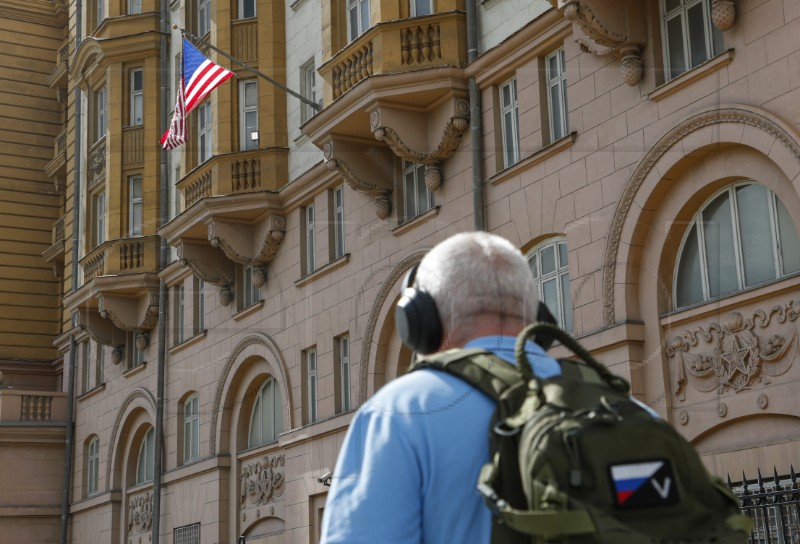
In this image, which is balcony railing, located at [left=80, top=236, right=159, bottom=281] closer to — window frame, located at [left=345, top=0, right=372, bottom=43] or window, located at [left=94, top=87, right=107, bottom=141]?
window, located at [left=94, top=87, right=107, bottom=141]

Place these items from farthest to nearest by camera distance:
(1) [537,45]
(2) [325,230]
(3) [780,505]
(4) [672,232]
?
(2) [325,230] < (1) [537,45] < (4) [672,232] < (3) [780,505]

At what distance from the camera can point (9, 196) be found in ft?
141

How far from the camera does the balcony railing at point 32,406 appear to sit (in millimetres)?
37875

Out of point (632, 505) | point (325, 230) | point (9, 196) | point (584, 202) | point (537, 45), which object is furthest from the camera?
point (9, 196)

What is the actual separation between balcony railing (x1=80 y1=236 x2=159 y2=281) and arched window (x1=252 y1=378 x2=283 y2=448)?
6.16 m

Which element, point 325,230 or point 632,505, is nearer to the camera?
point 632,505

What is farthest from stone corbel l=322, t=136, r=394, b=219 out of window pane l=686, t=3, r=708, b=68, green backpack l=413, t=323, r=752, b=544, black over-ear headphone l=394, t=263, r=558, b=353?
green backpack l=413, t=323, r=752, b=544

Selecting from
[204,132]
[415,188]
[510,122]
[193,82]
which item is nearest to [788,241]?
[510,122]

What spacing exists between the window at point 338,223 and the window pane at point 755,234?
394 inches

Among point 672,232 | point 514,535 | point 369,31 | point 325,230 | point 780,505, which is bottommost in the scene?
point 514,535

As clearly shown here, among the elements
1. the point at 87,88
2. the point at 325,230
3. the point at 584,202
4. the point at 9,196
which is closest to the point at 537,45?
the point at 584,202

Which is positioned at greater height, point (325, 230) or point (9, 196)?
point (9, 196)

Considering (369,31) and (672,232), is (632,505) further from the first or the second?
(369,31)

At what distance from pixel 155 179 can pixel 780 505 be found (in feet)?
74.6
